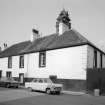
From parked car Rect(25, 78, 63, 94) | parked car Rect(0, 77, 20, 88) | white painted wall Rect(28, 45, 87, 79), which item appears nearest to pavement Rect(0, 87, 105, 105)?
parked car Rect(25, 78, 63, 94)

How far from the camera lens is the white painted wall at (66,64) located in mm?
19422

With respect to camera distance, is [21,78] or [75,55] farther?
[21,78]

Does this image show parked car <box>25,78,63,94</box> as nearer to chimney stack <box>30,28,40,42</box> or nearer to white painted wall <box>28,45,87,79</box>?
white painted wall <box>28,45,87,79</box>

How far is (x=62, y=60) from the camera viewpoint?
21.4 metres

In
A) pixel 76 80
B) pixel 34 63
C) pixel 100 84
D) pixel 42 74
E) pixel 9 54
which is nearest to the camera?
pixel 100 84

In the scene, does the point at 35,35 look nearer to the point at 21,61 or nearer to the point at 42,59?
the point at 21,61

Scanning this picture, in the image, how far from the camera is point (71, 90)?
64.7 ft

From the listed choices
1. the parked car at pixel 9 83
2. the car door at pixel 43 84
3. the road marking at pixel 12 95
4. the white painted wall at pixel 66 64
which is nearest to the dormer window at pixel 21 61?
the white painted wall at pixel 66 64

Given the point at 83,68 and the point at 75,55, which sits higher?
the point at 75,55

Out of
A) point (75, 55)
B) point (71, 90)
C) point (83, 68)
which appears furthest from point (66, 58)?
point (71, 90)

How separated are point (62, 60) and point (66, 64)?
88 centimetres

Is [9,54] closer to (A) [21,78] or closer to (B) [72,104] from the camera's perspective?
(A) [21,78]

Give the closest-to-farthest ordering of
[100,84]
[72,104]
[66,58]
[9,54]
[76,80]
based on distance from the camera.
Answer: [72,104]
[100,84]
[76,80]
[66,58]
[9,54]

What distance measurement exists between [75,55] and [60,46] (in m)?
2.74
